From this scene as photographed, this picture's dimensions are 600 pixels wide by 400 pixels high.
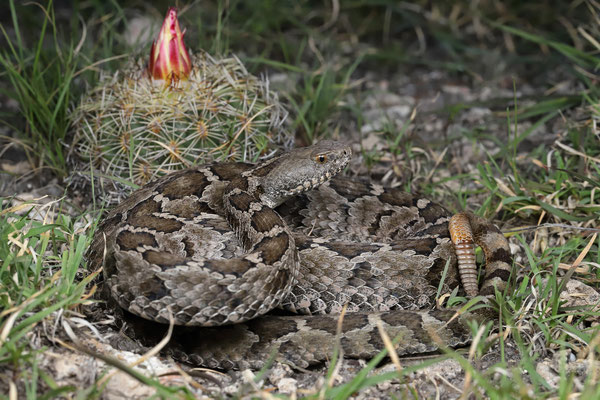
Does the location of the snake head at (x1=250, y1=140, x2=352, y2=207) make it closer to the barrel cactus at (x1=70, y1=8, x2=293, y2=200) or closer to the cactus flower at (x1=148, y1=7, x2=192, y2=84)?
the barrel cactus at (x1=70, y1=8, x2=293, y2=200)

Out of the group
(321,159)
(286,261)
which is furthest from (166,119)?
(286,261)

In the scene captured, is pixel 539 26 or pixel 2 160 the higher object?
pixel 539 26

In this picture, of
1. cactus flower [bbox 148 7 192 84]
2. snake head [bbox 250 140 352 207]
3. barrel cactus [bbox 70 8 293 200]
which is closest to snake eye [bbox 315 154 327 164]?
snake head [bbox 250 140 352 207]

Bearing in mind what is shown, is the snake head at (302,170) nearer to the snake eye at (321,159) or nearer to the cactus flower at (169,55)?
the snake eye at (321,159)

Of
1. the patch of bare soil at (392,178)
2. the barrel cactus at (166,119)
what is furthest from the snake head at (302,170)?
the patch of bare soil at (392,178)

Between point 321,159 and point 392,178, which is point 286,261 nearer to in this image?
point 321,159

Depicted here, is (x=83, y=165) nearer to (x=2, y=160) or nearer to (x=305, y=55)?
(x=2, y=160)

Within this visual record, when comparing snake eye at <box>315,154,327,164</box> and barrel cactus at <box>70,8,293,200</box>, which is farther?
barrel cactus at <box>70,8,293,200</box>

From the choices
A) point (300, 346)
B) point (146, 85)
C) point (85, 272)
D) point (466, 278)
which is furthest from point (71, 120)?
point (466, 278)
